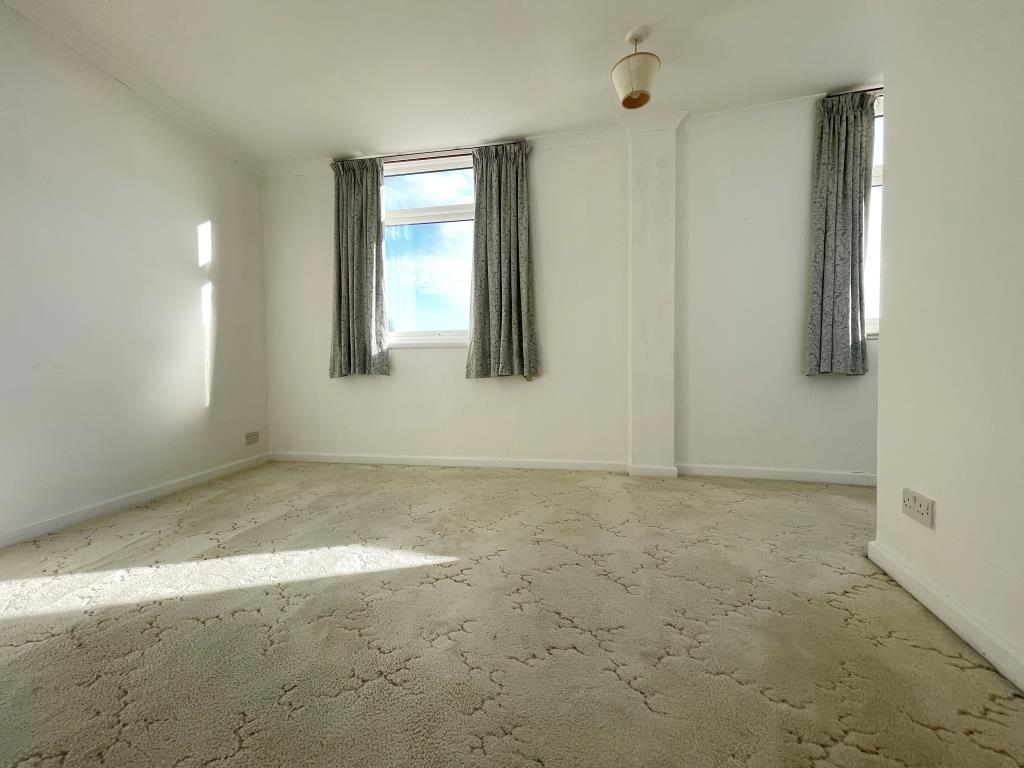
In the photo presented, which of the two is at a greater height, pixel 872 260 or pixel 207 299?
pixel 872 260

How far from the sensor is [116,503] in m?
2.26

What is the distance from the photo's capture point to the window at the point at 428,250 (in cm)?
322

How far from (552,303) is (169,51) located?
2597 mm

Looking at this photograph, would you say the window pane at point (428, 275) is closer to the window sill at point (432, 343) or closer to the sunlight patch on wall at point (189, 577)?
the window sill at point (432, 343)

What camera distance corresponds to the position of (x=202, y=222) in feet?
9.31

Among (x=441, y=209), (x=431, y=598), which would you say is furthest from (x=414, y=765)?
(x=441, y=209)

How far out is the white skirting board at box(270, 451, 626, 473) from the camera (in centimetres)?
302

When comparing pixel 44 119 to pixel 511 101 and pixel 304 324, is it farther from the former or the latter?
pixel 511 101

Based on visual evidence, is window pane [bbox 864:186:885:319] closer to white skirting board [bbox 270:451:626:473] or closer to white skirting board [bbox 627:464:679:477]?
white skirting board [bbox 627:464:679:477]

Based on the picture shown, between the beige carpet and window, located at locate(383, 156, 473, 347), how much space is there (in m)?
1.78

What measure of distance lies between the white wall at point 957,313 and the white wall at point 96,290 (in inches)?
144

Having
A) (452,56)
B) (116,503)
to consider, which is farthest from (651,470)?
(116,503)

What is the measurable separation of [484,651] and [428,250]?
296 cm

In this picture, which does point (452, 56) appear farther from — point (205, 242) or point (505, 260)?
point (205, 242)
